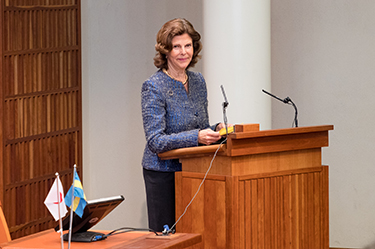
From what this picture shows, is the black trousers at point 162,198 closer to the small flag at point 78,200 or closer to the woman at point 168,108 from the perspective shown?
the woman at point 168,108

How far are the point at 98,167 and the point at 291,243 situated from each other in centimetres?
265

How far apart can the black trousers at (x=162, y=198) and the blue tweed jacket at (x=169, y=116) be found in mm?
46

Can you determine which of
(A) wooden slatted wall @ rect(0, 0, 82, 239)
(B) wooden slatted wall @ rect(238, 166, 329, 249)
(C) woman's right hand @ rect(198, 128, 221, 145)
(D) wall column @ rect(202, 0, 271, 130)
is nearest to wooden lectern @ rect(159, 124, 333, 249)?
(B) wooden slatted wall @ rect(238, 166, 329, 249)

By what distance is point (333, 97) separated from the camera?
4.82 meters

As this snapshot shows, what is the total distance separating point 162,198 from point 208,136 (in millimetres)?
507

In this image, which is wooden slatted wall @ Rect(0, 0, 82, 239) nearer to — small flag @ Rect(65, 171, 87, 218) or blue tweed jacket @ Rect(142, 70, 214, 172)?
blue tweed jacket @ Rect(142, 70, 214, 172)

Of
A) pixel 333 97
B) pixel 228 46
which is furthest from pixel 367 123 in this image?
pixel 228 46

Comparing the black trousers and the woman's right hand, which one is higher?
the woman's right hand

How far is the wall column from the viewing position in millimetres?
4062

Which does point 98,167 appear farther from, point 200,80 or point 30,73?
point 200,80

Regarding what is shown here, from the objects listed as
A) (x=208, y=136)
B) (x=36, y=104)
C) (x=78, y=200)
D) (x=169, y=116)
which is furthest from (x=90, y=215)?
(x=36, y=104)

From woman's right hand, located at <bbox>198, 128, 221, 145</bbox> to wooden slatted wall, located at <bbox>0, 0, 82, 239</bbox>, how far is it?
6.05ft

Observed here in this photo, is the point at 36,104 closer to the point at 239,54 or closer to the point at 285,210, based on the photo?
the point at 239,54

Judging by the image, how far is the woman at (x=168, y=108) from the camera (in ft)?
10.0
